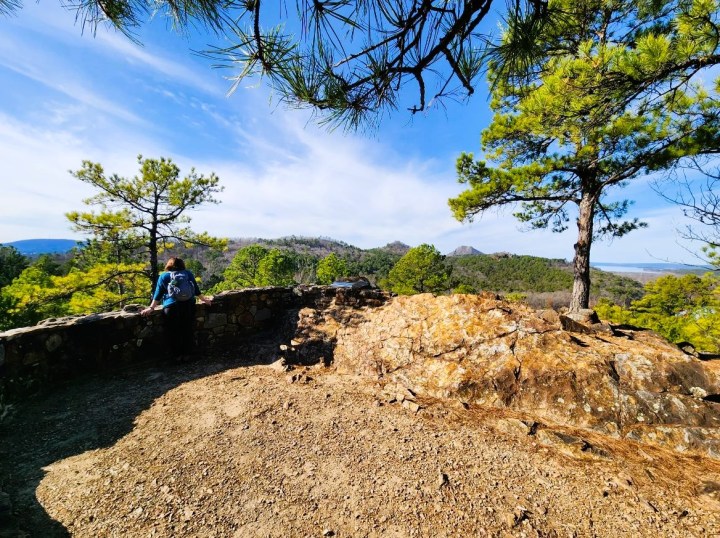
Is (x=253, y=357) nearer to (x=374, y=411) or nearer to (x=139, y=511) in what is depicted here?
(x=374, y=411)

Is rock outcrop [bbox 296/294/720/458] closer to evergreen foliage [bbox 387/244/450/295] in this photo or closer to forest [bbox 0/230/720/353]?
forest [bbox 0/230/720/353]

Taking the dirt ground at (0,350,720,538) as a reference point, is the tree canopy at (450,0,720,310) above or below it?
above

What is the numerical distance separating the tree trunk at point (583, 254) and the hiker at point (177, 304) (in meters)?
8.46

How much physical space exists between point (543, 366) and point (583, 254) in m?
5.34

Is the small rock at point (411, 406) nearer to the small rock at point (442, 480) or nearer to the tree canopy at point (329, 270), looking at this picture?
the small rock at point (442, 480)

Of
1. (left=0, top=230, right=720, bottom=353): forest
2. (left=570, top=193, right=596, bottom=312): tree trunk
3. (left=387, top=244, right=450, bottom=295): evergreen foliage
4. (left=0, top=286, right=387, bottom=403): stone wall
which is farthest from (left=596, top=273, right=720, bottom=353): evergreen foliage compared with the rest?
(left=0, top=286, right=387, bottom=403): stone wall

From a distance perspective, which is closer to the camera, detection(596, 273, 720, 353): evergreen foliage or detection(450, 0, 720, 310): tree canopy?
detection(450, 0, 720, 310): tree canopy

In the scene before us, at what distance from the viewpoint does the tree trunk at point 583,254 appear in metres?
7.20

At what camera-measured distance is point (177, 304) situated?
4.57 m

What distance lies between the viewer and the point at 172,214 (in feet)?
41.7

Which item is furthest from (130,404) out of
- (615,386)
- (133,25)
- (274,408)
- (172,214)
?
(172,214)

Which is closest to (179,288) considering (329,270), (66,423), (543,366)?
(66,423)

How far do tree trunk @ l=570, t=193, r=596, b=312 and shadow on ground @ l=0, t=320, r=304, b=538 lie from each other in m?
7.42

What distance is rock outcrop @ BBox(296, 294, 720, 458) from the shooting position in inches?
117
